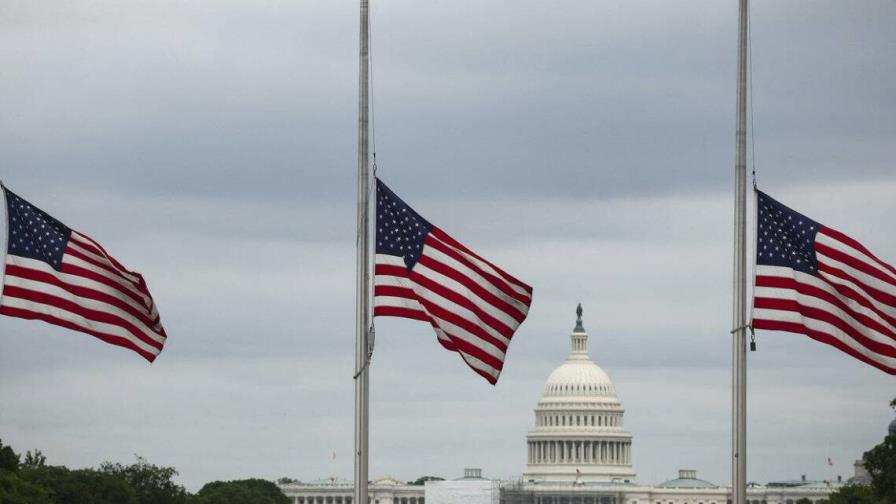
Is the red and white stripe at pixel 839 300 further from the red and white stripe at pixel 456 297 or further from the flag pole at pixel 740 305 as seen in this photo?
the red and white stripe at pixel 456 297

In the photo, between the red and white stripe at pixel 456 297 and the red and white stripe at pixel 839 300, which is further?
the red and white stripe at pixel 456 297

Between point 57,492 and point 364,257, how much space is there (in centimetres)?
12099

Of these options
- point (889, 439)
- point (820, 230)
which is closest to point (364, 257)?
point (820, 230)

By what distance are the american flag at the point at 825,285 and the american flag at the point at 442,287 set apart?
561 centimetres

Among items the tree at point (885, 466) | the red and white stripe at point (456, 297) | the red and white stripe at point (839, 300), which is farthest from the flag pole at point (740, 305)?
the tree at point (885, 466)

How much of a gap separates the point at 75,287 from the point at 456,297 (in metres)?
8.73

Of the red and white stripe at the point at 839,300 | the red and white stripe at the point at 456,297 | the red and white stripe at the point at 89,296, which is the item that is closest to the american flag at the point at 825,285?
the red and white stripe at the point at 839,300

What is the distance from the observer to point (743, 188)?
2405 inches

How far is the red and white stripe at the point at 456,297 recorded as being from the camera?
62.0 metres

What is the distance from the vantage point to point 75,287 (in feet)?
209

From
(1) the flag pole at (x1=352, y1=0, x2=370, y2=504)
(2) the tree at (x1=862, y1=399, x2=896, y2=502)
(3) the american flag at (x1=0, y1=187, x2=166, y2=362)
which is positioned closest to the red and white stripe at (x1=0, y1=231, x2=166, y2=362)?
(3) the american flag at (x1=0, y1=187, x2=166, y2=362)

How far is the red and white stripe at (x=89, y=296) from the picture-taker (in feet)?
207

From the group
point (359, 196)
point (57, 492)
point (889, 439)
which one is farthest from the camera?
point (57, 492)

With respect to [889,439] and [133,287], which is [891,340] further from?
[889,439]
